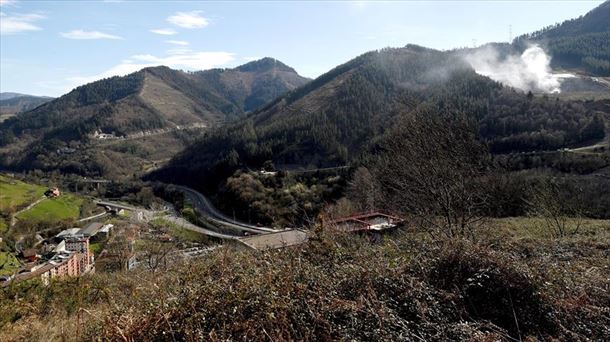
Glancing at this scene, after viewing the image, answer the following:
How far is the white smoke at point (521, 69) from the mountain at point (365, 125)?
17.3m

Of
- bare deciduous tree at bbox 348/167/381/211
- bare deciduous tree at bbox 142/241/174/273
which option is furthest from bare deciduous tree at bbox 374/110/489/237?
bare deciduous tree at bbox 348/167/381/211

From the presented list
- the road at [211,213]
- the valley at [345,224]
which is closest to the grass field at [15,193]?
the valley at [345,224]

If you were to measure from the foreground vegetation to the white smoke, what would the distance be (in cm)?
9607

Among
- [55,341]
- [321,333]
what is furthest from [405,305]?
[55,341]

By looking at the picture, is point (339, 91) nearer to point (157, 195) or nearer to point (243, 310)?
point (157, 195)

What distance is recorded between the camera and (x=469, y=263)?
499cm

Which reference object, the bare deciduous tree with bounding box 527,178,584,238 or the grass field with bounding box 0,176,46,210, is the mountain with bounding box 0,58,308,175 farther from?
the bare deciduous tree with bounding box 527,178,584,238

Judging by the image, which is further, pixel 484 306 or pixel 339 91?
pixel 339 91

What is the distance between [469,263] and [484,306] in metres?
0.58

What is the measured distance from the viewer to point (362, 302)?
160 inches

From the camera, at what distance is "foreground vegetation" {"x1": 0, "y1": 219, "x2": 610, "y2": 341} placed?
372cm

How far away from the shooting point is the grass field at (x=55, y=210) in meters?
43.8

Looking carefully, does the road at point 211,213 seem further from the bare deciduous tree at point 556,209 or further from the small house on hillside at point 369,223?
the bare deciduous tree at point 556,209

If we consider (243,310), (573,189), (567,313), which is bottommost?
(573,189)
